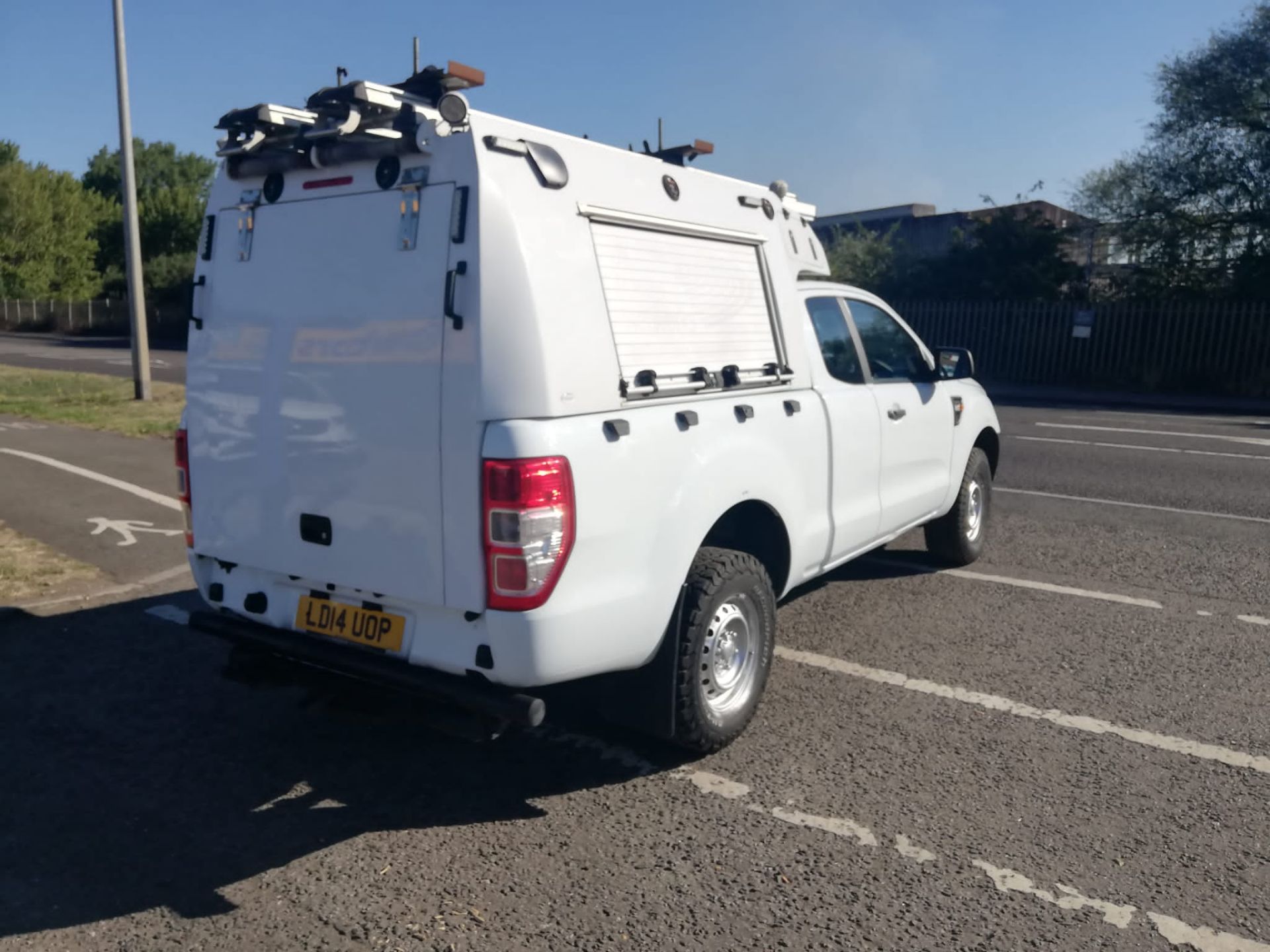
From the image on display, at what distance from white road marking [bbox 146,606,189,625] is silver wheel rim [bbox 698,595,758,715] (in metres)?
3.37

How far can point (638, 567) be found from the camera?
3.95 metres

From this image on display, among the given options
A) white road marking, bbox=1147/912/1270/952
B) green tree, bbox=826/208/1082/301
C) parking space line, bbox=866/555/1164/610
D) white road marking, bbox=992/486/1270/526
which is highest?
green tree, bbox=826/208/1082/301

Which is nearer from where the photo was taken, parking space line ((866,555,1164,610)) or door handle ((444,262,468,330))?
door handle ((444,262,468,330))

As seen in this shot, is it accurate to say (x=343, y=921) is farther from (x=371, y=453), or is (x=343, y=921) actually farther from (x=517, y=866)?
(x=371, y=453)

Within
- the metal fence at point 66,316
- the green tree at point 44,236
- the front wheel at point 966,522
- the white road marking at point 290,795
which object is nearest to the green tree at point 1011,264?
the front wheel at point 966,522

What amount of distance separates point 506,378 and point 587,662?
102 centimetres

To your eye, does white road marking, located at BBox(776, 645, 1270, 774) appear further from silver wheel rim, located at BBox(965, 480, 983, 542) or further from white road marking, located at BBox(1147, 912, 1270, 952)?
silver wheel rim, located at BBox(965, 480, 983, 542)

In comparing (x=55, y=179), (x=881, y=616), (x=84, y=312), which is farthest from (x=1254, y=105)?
(x=55, y=179)

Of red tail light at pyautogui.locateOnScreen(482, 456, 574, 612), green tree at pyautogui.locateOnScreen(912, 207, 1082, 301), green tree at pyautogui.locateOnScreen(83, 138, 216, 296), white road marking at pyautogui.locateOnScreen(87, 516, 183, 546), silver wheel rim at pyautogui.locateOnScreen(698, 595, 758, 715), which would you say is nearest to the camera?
red tail light at pyautogui.locateOnScreen(482, 456, 574, 612)

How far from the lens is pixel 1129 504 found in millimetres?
10031

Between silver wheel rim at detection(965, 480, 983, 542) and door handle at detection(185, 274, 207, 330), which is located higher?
door handle at detection(185, 274, 207, 330)

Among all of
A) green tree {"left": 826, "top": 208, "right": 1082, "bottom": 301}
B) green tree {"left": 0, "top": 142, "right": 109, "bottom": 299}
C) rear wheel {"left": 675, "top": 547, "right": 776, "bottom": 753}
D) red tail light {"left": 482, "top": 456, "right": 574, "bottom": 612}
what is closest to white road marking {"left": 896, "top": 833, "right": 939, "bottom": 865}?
rear wheel {"left": 675, "top": 547, "right": 776, "bottom": 753}

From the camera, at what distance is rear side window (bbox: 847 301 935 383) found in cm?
612

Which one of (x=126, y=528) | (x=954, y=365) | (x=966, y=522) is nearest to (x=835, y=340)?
(x=954, y=365)
